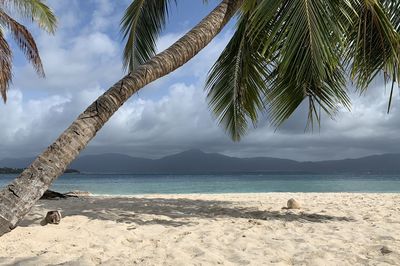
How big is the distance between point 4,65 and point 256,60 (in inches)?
270

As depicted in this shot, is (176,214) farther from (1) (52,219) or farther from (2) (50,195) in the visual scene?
(2) (50,195)

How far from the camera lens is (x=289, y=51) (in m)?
4.60

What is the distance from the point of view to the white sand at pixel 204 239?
4.14 meters

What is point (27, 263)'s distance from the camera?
392 cm

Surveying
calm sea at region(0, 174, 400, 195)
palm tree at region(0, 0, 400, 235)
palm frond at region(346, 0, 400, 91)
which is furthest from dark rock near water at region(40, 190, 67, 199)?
calm sea at region(0, 174, 400, 195)

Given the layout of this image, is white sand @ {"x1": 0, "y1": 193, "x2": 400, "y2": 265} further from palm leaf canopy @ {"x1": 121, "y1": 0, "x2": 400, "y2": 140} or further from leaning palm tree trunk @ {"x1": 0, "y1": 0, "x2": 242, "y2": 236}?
palm leaf canopy @ {"x1": 121, "y1": 0, "x2": 400, "y2": 140}

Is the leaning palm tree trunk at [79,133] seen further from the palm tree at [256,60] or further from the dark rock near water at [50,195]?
the dark rock near water at [50,195]

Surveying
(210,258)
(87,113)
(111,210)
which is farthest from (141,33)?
(210,258)

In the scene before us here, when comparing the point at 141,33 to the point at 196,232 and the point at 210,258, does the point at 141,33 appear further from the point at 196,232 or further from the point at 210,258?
the point at 210,258

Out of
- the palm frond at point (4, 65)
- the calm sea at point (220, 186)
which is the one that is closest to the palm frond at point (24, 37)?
the palm frond at point (4, 65)

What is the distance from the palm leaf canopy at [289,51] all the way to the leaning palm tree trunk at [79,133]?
98 cm

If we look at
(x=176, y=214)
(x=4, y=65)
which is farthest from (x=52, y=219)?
(x=4, y=65)

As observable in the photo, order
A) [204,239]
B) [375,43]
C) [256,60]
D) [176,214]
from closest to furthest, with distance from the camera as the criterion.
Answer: [204,239] < [375,43] < [176,214] < [256,60]

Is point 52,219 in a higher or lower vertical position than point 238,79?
lower
